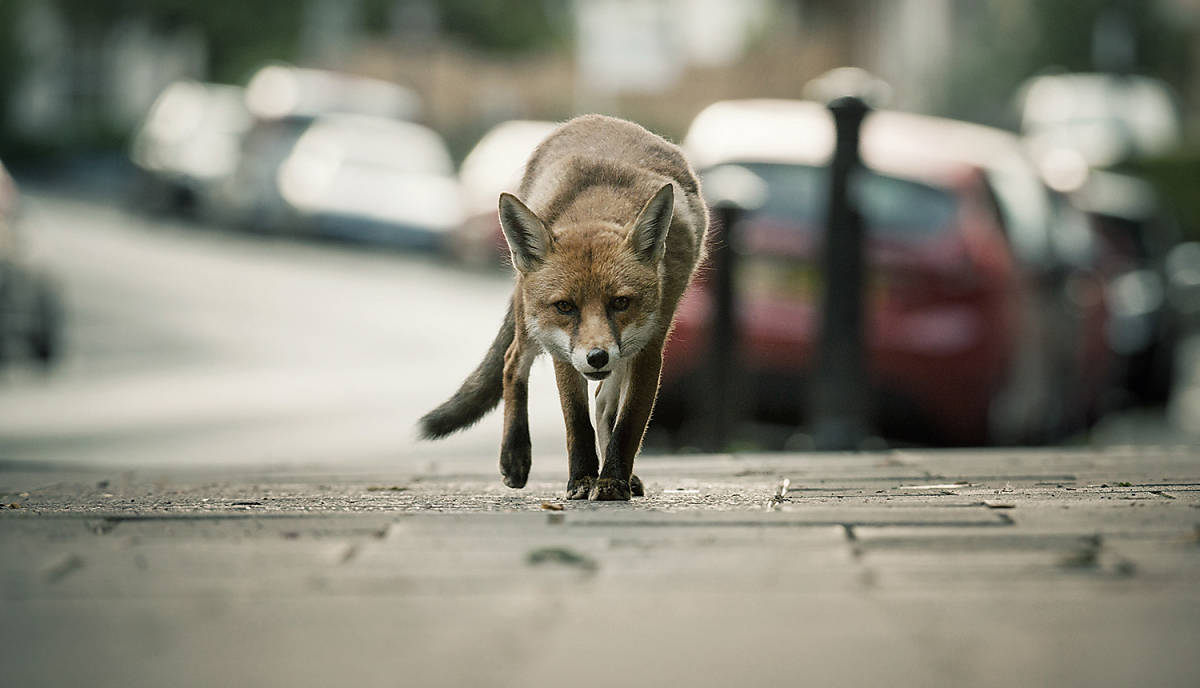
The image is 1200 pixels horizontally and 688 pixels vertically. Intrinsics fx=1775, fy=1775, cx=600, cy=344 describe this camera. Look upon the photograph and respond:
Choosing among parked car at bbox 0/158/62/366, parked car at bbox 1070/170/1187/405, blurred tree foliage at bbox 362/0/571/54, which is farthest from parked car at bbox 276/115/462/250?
blurred tree foliage at bbox 362/0/571/54

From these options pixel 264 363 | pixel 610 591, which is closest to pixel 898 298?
pixel 610 591

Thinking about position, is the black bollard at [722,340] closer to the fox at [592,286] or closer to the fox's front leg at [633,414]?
the fox at [592,286]

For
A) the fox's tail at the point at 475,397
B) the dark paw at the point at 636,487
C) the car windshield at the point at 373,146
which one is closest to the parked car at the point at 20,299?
the car windshield at the point at 373,146

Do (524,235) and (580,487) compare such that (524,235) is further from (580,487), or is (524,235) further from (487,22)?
(487,22)

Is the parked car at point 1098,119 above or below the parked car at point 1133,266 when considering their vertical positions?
above

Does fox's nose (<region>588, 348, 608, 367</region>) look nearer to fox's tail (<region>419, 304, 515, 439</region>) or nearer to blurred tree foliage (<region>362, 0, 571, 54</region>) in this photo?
fox's tail (<region>419, 304, 515, 439</region>)

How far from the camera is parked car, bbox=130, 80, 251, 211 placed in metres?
27.2

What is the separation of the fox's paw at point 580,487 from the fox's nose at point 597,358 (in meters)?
0.53

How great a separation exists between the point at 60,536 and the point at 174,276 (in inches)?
649

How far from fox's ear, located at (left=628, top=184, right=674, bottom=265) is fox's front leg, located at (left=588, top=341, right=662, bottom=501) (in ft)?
0.95

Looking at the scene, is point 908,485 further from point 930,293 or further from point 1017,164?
point 1017,164

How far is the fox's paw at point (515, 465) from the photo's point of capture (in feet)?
16.1

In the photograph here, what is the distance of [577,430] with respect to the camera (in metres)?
4.85

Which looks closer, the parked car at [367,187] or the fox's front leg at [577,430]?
the fox's front leg at [577,430]
